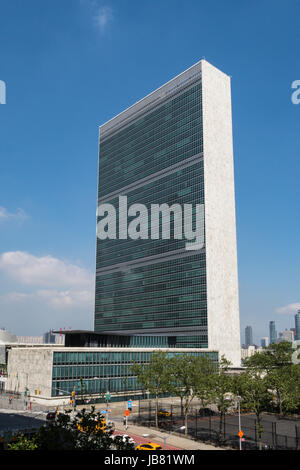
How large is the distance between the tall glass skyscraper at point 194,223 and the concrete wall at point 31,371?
7004cm

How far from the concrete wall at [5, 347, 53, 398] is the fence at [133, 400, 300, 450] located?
23.6 meters

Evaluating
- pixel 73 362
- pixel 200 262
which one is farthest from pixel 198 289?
pixel 73 362

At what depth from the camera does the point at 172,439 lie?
201 feet

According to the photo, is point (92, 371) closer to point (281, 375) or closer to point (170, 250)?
point (281, 375)

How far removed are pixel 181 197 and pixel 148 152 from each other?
37554 millimetres

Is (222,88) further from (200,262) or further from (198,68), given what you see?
(200,262)

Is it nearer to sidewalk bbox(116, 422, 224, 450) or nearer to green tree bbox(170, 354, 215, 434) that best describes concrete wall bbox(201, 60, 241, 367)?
green tree bbox(170, 354, 215, 434)

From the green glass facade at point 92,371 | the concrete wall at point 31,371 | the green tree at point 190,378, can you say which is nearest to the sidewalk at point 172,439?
the green tree at point 190,378

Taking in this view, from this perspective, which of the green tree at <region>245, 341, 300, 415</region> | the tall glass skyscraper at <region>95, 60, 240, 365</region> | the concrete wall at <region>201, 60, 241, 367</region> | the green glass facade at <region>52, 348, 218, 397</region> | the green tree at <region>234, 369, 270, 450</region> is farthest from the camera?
the tall glass skyscraper at <region>95, 60, 240, 365</region>

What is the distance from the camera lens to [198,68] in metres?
170

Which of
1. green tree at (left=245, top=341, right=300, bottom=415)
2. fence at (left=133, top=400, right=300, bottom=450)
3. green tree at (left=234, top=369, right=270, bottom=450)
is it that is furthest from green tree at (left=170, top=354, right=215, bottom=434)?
green tree at (left=245, top=341, right=300, bottom=415)

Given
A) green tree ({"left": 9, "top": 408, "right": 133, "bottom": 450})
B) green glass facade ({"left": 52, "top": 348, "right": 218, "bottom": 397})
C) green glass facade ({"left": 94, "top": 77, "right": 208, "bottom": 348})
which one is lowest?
green glass facade ({"left": 52, "top": 348, "right": 218, "bottom": 397})

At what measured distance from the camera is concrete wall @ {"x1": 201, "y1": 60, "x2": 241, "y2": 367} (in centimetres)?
15462

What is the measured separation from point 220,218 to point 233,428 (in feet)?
A: 341
